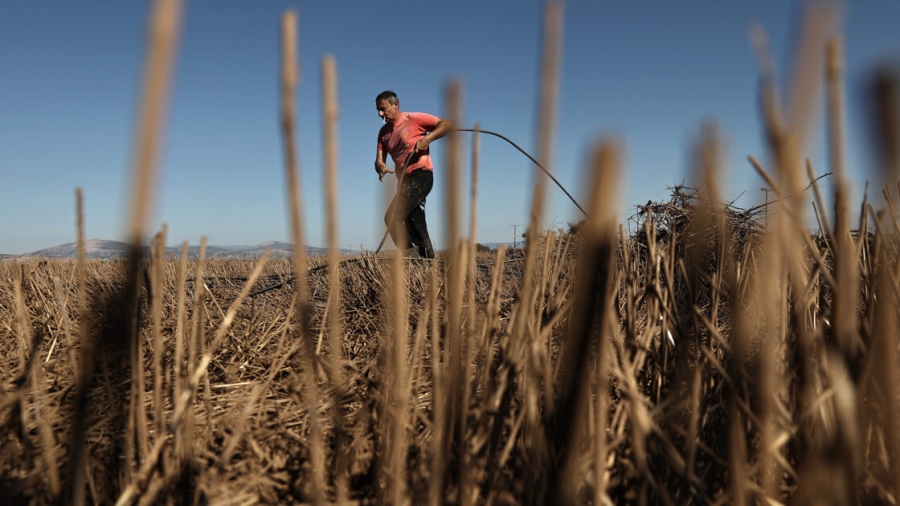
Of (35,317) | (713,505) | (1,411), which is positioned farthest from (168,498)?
(35,317)

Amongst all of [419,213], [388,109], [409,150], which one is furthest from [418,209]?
[388,109]

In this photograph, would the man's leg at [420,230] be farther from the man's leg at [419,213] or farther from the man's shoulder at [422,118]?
the man's shoulder at [422,118]

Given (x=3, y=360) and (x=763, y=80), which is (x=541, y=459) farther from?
(x=3, y=360)

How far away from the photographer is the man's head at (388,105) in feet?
11.5

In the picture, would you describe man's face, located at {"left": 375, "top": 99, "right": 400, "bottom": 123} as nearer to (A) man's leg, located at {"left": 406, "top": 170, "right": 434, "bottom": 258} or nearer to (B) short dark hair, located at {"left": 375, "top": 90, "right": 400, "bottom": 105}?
(B) short dark hair, located at {"left": 375, "top": 90, "right": 400, "bottom": 105}

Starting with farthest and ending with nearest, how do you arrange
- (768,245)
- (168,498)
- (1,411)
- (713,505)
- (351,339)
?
1. (351,339)
2. (1,411)
3. (168,498)
4. (713,505)
5. (768,245)

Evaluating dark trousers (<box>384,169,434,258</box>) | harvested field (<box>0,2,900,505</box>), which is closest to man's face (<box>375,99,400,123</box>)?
dark trousers (<box>384,169,434,258</box>)

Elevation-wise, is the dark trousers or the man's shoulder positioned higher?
the man's shoulder

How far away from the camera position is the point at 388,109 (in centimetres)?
352

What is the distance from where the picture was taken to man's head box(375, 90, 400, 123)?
351cm

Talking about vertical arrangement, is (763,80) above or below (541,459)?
above

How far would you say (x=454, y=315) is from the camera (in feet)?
2.37

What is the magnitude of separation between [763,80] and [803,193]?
11cm

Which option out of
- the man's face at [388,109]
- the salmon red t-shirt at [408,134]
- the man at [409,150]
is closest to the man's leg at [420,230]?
the man at [409,150]
